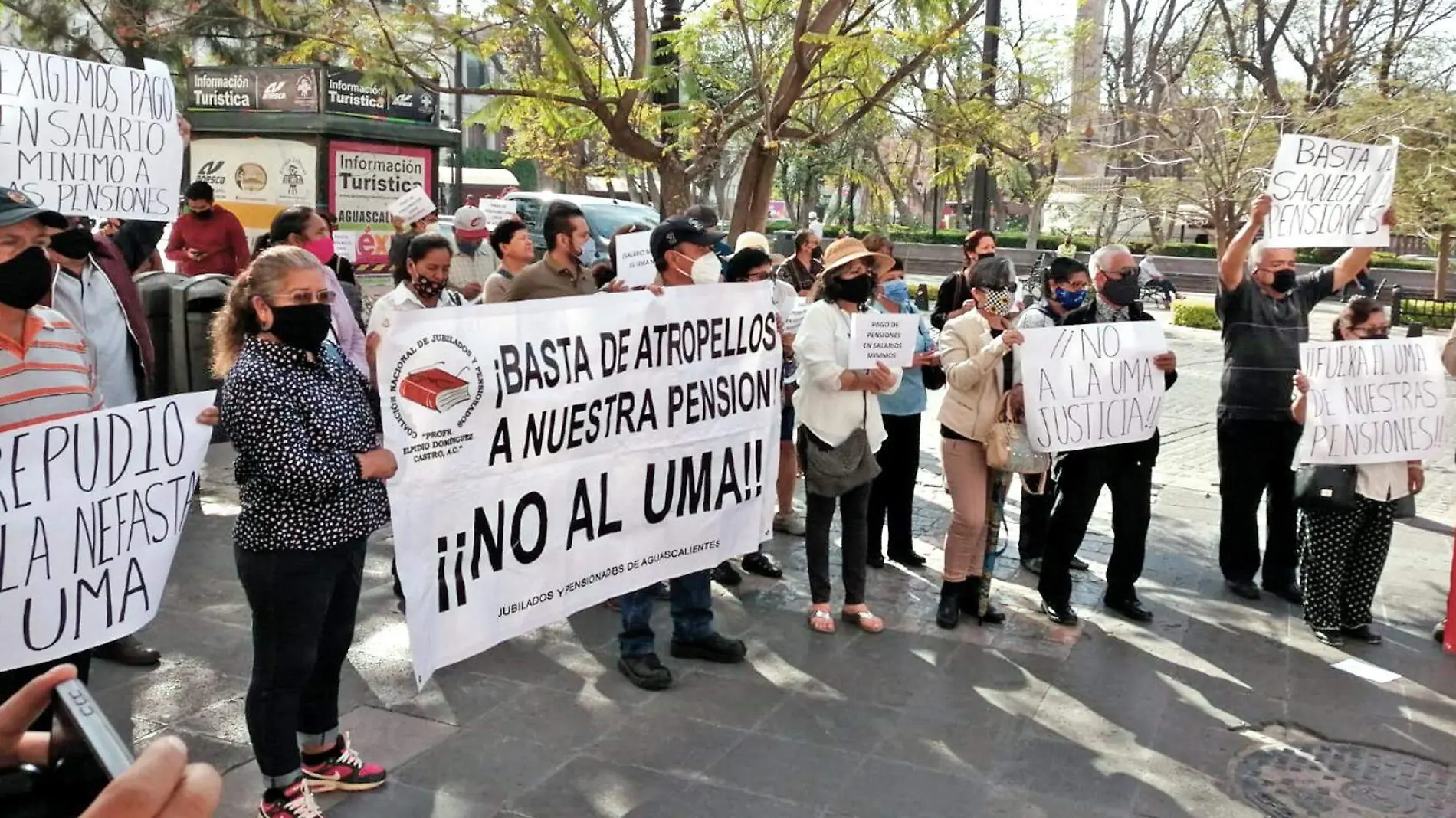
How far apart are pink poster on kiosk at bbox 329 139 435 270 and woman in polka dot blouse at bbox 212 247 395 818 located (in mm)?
7448

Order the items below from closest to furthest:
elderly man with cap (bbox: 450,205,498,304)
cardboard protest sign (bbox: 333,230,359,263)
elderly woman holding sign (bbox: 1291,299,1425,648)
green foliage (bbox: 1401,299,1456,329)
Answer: elderly woman holding sign (bbox: 1291,299,1425,648)
elderly man with cap (bbox: 450,205,498,304)
cardboard protest sign (bbox: 333,230,359,263)
green foliage (bbox: 1401,299,1456,329)

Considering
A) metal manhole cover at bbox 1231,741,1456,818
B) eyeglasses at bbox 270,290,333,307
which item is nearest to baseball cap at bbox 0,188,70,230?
eyeglasses at bbox 270,290,333,307

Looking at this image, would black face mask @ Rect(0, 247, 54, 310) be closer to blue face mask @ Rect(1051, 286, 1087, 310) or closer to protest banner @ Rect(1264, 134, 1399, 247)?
blue face mask @ Rect(1051, 286, 1087, 310)

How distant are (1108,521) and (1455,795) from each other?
3837mm

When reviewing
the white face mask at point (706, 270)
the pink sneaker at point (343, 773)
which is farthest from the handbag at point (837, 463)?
the pink sneaker at point (343, 773)

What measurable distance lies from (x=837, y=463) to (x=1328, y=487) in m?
2.33

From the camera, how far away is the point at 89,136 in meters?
5.64

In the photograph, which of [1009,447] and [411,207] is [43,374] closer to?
[1009,447]

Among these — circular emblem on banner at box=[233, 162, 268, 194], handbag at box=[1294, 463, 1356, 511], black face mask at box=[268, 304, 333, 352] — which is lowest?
handbag at box=[1294, 463, 1356, 511]

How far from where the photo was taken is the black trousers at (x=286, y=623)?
3510mm

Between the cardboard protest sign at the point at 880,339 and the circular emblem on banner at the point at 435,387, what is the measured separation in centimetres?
188

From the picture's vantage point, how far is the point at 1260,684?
5355mm

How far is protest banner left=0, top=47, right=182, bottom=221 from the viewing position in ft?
17.9

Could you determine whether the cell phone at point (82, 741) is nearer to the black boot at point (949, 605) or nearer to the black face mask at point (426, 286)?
the black face mask at point (426, 286)
